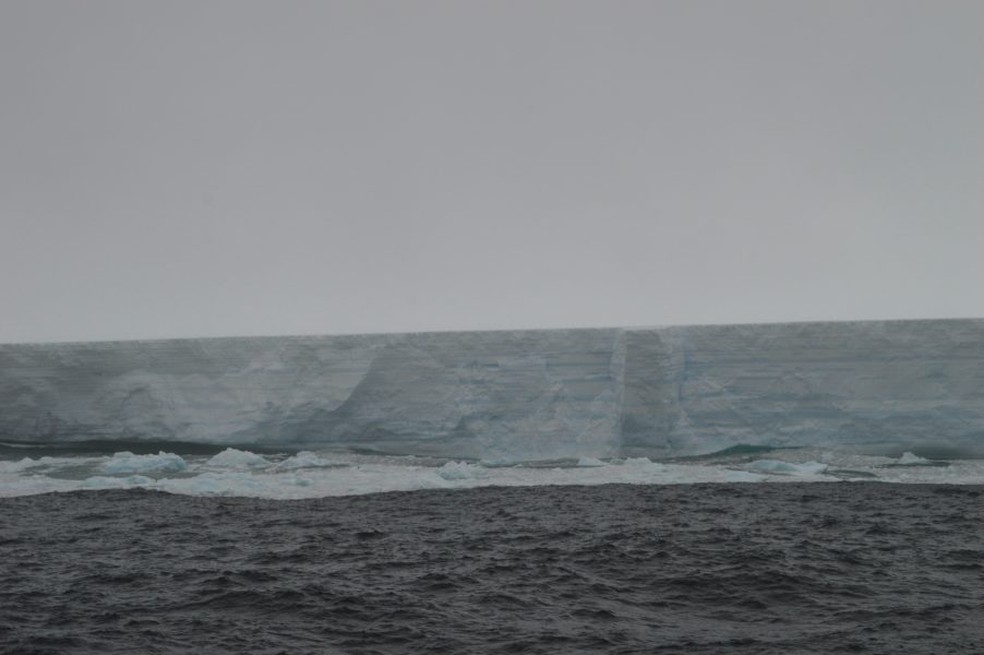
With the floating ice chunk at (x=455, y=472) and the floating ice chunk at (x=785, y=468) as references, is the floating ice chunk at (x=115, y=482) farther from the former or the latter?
the floating ice chunk at (x=785, y=468)

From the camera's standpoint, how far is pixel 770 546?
8.96 meters

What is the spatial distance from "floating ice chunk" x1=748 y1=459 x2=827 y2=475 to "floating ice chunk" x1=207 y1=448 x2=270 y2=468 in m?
6.66

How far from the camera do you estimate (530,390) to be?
14.4m

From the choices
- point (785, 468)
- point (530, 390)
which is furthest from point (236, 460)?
point (785, 468)

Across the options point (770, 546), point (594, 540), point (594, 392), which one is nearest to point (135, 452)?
point (594, 392)

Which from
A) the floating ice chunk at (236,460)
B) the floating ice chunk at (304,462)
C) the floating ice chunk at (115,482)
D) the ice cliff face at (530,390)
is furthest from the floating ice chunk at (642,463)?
the floating ice chunk at (115,482)

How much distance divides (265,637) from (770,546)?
5.05 meters

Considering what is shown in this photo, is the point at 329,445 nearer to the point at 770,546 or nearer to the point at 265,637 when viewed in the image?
the point at 770,546

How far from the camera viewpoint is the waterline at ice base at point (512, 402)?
1352 centimetres

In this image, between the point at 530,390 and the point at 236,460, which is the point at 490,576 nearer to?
the point at 236,460

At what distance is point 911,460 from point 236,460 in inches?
368

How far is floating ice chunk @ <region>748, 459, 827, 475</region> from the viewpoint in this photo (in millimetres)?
12719

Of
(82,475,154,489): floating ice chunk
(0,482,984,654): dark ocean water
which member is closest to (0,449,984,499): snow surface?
(82,475,154,489): floating ice chunk

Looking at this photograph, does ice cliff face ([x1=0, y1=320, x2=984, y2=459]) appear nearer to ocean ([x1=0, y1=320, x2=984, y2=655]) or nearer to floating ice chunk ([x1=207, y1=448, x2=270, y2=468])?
ocean ([x1=0, y1=320, x2=984, y2=655])
